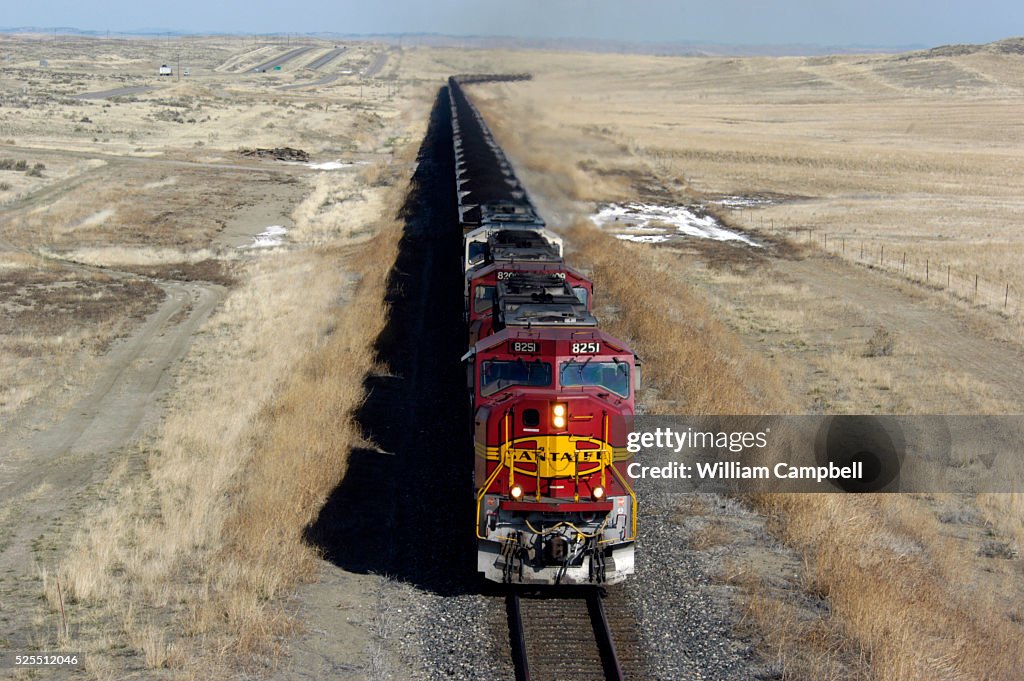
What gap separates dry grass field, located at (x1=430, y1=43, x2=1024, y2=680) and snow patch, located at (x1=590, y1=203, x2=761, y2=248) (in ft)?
4.62

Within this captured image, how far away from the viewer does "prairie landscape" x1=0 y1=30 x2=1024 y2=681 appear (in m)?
14.0

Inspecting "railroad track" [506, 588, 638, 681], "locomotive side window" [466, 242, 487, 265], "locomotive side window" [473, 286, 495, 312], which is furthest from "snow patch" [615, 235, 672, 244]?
"railroad track" [506, 588, 638, 681]

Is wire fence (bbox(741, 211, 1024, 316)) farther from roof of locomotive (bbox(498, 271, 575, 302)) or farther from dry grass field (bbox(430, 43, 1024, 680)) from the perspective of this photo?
roof of locomotive (bbox(498, 271, 575, 302))

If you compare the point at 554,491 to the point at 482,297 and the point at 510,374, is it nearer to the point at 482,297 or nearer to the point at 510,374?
the point at 510,374

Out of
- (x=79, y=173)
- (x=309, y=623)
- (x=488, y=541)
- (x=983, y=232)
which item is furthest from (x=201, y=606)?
(x=79, y=173)

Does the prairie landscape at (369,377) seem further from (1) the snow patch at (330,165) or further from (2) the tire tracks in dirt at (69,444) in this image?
(1) the snow patch at (330,165)

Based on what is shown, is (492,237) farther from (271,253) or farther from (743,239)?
(743,239)

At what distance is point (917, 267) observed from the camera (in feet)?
153

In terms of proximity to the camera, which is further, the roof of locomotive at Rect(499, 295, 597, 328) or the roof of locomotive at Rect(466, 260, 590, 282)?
the roof of locomotive at Rect(466, 260, 590, 282)

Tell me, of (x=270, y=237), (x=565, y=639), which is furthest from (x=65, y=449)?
(x=270, y=237)

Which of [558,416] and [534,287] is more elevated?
[534,287]

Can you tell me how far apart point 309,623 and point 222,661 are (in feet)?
4.94

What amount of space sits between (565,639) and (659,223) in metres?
46.9

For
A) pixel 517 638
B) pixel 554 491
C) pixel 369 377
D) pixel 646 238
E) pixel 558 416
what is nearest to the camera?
pixel 517 638
